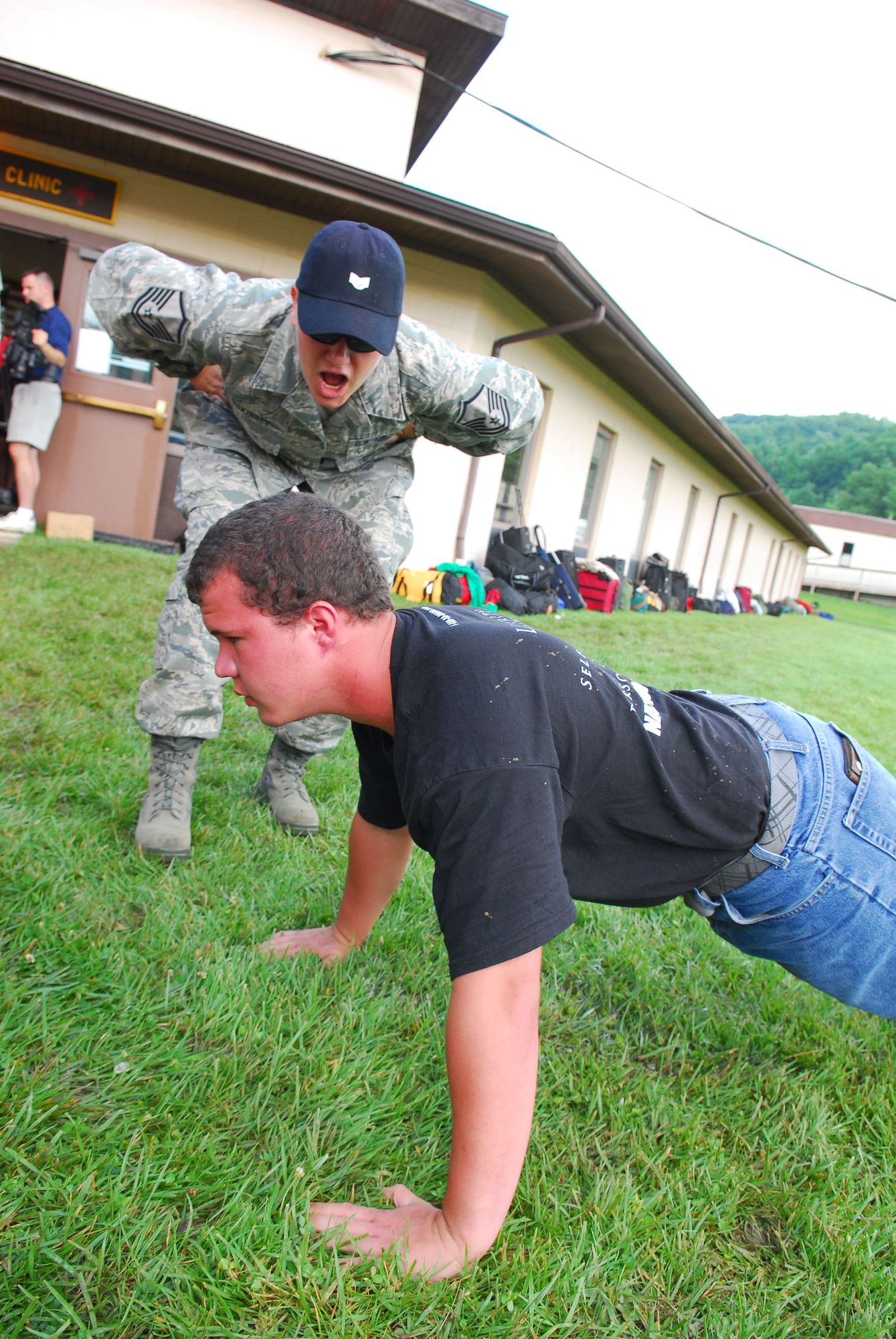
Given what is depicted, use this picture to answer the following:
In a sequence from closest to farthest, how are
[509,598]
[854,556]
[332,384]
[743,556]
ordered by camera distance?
[332,384]
[509,598]
[743,556]
[854,556]

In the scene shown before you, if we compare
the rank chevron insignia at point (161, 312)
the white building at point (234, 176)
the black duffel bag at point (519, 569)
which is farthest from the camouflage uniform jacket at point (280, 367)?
the black duffel bag at point (519, 569)

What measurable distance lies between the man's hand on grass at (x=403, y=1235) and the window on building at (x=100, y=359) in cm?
815

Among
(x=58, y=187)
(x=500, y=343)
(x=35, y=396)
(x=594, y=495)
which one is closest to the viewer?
(x=35, y=396)

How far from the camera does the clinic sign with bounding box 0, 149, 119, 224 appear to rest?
7711 millimetres

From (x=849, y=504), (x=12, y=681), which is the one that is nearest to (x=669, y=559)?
(x=12, y=681)

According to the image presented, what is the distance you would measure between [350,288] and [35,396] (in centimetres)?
648

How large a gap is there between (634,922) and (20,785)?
1.86m

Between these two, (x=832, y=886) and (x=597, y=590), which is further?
(x=597, y=590)

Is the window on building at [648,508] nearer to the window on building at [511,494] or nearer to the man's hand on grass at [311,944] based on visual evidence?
the window on building at [511,494]

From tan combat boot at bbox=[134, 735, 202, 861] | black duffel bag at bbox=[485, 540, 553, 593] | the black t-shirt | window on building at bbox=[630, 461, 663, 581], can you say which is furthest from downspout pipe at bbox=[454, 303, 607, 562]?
the black t-shirt

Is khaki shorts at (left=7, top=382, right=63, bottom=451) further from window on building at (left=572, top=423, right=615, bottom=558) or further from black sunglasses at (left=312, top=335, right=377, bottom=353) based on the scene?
window on building at (left=572, top=423, right=615, bottom=558)

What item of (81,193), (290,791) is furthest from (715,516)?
(290,791)

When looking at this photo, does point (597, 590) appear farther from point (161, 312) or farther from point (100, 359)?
point (161, 312)

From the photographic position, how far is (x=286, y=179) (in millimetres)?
7609
